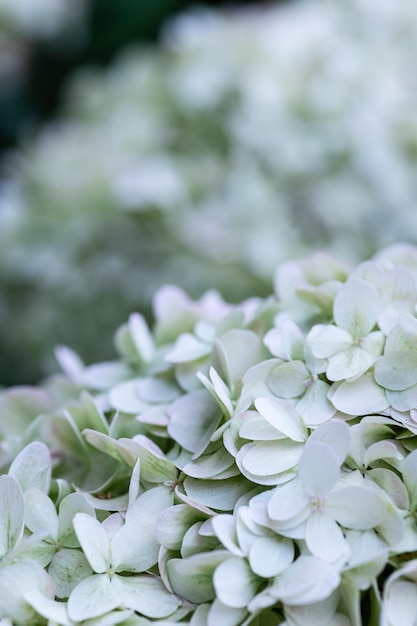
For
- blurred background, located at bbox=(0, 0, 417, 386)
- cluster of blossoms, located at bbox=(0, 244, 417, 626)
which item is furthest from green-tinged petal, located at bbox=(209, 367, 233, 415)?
blurred background, located at bbox=(0, 0, 417, 386)

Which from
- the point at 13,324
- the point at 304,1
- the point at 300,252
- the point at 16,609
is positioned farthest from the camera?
the point at 304,1

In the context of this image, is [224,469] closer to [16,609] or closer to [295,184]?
[16,609]

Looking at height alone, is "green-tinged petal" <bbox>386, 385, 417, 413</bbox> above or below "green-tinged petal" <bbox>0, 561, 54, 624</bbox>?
above

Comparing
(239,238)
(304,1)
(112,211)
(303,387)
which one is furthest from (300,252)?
(304,1)

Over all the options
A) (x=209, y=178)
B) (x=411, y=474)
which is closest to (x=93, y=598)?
(x=411, y=474)

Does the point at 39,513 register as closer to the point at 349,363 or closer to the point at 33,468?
the point at 33,468

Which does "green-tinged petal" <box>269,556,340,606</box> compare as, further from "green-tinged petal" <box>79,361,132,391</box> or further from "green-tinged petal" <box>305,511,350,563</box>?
"green-tinged petal" <box>79,361,132,391</box>
